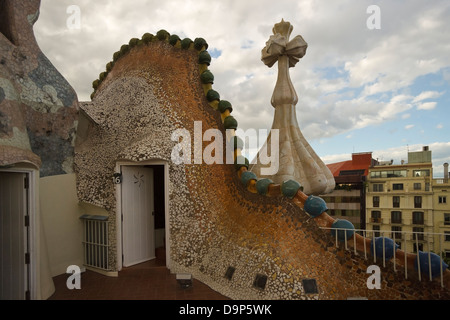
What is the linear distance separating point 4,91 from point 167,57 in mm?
3873

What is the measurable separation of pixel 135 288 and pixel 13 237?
7.40 ft

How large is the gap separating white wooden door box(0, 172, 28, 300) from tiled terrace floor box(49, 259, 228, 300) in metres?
0.66

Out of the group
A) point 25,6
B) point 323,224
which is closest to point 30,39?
point 25,6

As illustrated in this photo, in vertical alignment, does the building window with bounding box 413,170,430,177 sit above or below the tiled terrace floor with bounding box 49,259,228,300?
above

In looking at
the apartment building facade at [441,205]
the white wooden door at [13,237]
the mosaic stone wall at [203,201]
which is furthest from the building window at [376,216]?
the white wooden door at [13,237]

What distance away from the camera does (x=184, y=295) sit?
4.54 meters

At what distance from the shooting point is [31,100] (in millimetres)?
A: 4895

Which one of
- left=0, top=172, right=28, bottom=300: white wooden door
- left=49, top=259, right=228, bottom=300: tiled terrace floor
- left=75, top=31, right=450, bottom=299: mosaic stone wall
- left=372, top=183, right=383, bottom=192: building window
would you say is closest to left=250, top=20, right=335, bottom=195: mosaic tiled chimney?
left=75, top=31, right=450, bottom=299: mosaic stone wall

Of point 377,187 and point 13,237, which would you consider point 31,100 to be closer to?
point 13,237

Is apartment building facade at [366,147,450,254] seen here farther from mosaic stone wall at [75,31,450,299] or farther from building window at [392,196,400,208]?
mosaic stone wall at [75,31,450,299]

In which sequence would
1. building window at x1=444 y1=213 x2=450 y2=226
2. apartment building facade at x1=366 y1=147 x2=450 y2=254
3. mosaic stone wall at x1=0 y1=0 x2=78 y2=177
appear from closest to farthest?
mosaic stone wall at x1=0 y1=0 x2=78 y2=177, building window at x1=444 y1=213 x2=450 y2=226, apartment building facade at x1=366 y1=147 x2=450 y2=254

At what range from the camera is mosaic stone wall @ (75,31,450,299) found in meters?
3.94

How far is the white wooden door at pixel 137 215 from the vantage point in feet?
18.7
